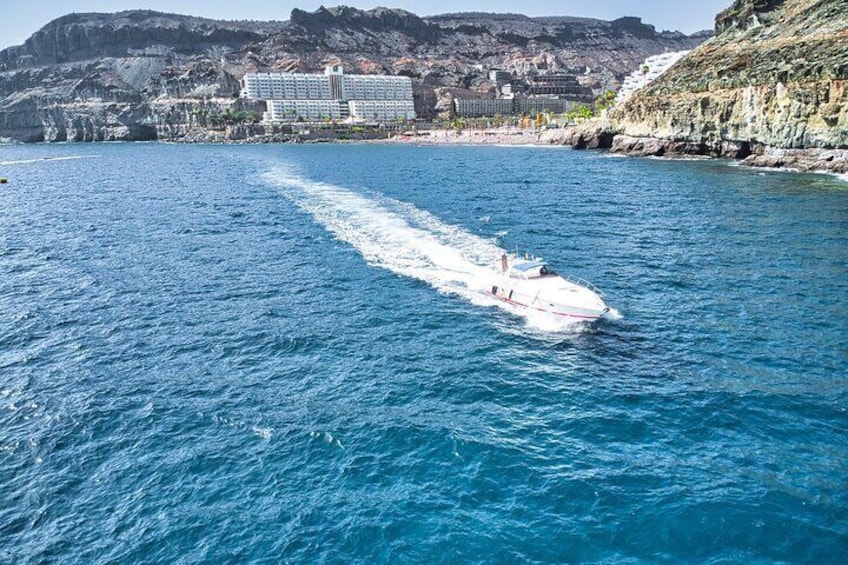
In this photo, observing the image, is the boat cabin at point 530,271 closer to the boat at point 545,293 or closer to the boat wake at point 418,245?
the boat at point 545,293

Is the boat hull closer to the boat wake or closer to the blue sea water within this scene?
the boat wake

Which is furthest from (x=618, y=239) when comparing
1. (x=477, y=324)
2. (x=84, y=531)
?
(x=84, y=531)

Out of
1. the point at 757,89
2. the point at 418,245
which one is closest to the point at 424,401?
the point at 418,245

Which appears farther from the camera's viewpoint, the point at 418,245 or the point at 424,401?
the point at 418,245

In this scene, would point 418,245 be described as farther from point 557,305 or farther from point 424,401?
point 424,401

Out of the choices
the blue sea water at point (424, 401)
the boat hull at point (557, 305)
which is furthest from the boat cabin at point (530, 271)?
the blue sea water at point (424, 401)

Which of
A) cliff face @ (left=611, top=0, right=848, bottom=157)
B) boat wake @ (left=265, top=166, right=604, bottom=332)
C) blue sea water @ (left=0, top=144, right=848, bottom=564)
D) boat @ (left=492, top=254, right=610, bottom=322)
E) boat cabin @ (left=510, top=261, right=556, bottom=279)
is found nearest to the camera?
blue sea water @ (left=0, top=144, right=848, bottom=564)

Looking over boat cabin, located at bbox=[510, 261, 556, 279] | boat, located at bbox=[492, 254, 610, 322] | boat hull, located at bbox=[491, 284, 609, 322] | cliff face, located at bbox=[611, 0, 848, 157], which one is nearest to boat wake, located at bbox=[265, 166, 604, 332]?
boat hull, located at bbox=[491, 284, 609, 322]
